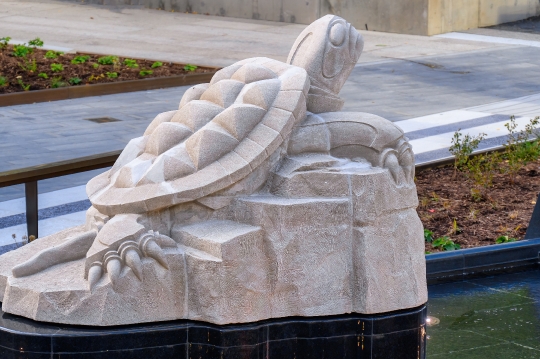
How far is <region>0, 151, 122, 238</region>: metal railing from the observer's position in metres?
5.96

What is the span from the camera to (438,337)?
5.62 metres

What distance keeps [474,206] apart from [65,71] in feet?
24.5

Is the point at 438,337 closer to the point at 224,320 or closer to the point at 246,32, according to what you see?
the point at 224,320

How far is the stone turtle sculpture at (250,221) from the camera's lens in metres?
4.29

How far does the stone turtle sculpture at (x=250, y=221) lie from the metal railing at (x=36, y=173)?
127 centimetres

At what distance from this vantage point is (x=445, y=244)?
6.86 m

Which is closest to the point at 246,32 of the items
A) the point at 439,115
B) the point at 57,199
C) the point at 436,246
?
the point at 439,115

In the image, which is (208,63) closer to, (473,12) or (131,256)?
(473,12)

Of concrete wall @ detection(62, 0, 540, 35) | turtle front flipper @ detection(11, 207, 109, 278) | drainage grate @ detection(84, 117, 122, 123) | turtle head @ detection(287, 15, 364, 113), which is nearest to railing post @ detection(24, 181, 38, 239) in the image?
turtle front flipper @ detection(11, 207, 109, 278)

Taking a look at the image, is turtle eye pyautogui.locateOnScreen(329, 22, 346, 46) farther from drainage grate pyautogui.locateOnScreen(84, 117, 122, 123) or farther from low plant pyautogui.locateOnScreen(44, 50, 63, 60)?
low plant pyautogui.locateOnScreen(44, 50, 63, 60)

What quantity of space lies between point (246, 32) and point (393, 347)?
1322 centimetres

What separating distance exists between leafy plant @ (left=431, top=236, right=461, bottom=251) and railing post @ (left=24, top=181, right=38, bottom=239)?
2924 mm

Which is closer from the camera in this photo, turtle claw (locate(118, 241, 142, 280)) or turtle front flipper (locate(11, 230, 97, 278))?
turtle claw (locate(118, 241, 142, 280))

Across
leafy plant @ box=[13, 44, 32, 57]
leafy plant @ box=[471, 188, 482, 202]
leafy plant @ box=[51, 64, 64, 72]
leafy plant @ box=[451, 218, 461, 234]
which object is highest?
leafy plant @ box=[13, 44, 32, 57]
